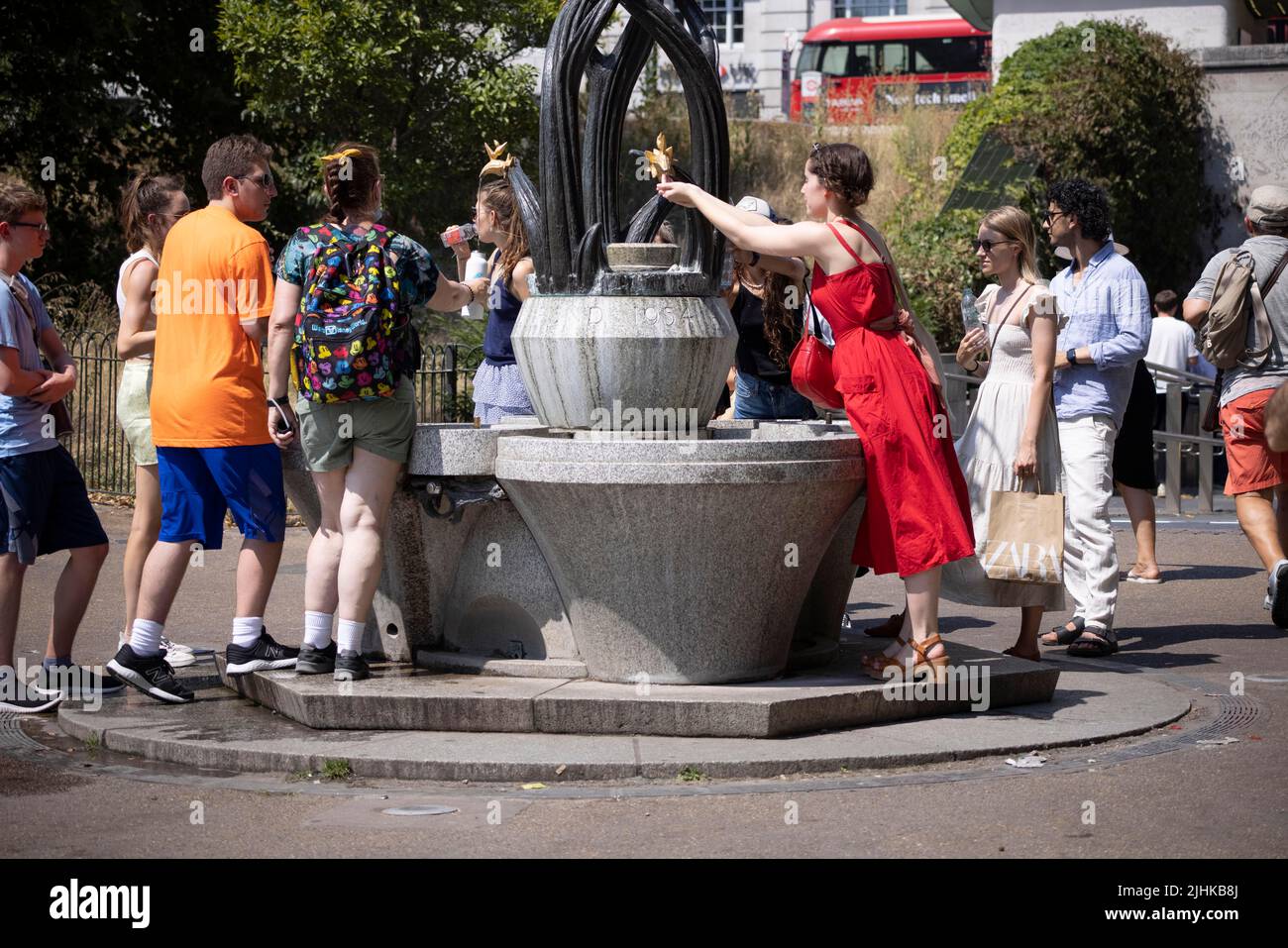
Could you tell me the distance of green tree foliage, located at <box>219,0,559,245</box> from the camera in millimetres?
21328

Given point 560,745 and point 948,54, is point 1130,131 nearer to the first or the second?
point 560,745

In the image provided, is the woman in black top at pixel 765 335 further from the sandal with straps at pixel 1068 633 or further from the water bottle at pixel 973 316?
the sandal with straps at pixel 1068 633

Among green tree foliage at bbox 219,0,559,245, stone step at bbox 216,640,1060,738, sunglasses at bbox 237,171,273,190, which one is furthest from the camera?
green tree foliage at bbox 219,0,559,245

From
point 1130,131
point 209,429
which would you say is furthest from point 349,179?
point 1130,131

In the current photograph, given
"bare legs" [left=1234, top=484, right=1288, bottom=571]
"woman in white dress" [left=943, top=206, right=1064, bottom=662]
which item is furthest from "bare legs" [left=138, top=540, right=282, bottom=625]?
"bare legs" [left=1234, top=484, right=1288, bottom=571]

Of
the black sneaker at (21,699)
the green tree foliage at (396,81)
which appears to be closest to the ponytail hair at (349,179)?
the black sneaker at (21,699)

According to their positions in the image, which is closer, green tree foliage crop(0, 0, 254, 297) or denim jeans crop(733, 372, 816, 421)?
denim jeans crop(733, 372, 816, 421)

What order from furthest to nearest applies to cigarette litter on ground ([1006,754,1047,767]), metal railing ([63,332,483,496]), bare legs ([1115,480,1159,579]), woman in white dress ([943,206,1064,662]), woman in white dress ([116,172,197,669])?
metal railing ([63,332,483,496]) → bare legs ([1115,480,1159,579]) → woman in white dress ([116,172,197,669]) → woman in white dress ([943,206,1064,662]) → cigarette litter on ground ([1006,754,1047,767])

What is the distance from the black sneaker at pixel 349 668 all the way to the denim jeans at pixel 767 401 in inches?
99.8

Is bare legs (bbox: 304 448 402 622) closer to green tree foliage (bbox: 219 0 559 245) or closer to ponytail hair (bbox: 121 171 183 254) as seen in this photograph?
ponytail hair (bbox: 121 171 183 254)

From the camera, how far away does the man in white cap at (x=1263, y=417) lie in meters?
8.48

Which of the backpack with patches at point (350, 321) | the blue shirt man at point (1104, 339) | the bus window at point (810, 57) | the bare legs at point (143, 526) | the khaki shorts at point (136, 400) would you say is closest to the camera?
the backpack with patches at point (350, 321)

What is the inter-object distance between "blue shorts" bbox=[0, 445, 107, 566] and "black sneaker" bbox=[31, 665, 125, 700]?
50 cm

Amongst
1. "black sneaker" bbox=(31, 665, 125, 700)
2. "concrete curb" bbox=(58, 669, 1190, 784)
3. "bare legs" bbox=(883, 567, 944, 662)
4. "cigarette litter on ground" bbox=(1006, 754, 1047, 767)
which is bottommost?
"cigarette litter on ground" bbox=(1006, 754, 1047, 767)
